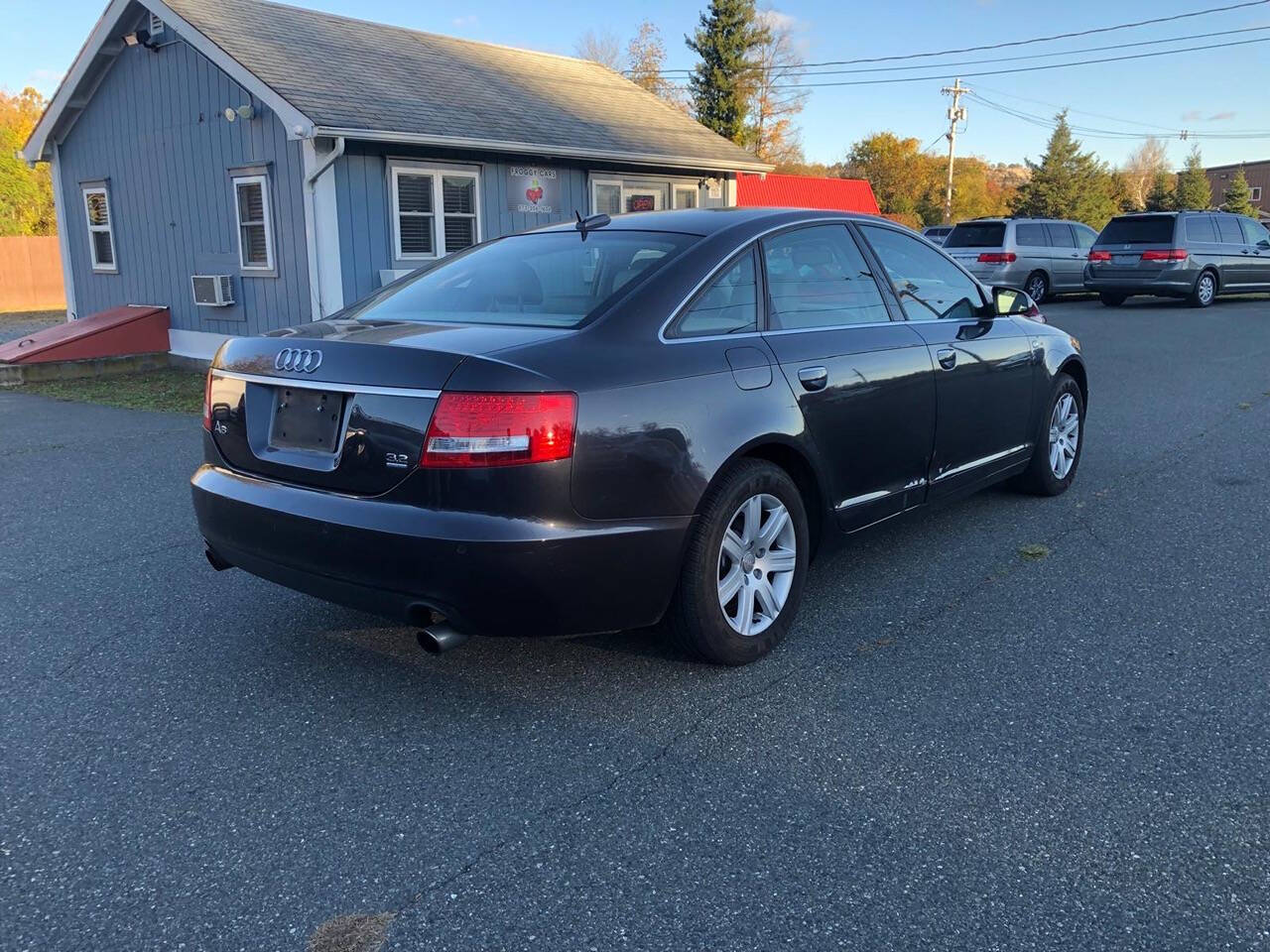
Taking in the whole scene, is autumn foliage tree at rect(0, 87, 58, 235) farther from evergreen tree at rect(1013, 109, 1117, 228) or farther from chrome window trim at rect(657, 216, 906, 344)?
evergreen tree at rect(1013, 109, 1117, 228)

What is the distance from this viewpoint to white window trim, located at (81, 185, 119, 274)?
14.9 metres

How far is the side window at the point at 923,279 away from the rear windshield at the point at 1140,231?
52.3 ft

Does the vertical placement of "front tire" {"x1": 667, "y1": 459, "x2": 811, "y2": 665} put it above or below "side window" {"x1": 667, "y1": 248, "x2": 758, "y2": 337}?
below

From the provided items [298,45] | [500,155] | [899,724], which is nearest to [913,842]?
[899,724]

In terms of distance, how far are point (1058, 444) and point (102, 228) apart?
1407cm

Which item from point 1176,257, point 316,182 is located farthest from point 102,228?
point 1176,257

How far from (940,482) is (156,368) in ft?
39.4

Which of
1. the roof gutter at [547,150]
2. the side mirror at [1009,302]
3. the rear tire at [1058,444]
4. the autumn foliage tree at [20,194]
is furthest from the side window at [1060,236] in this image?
the autumn foliage tree at [20,194]

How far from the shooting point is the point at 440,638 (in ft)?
10.2

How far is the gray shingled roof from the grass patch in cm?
334

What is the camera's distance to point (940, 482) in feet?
15.5

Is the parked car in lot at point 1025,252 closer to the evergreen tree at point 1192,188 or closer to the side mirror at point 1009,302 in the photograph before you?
the side mirror at point 1009,302

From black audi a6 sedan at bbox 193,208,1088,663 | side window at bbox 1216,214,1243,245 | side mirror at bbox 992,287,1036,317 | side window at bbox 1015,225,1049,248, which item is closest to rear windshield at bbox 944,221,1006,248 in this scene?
side window at bbox 1015,225,1049,248

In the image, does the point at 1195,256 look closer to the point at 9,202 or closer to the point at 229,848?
the point at 229,848
